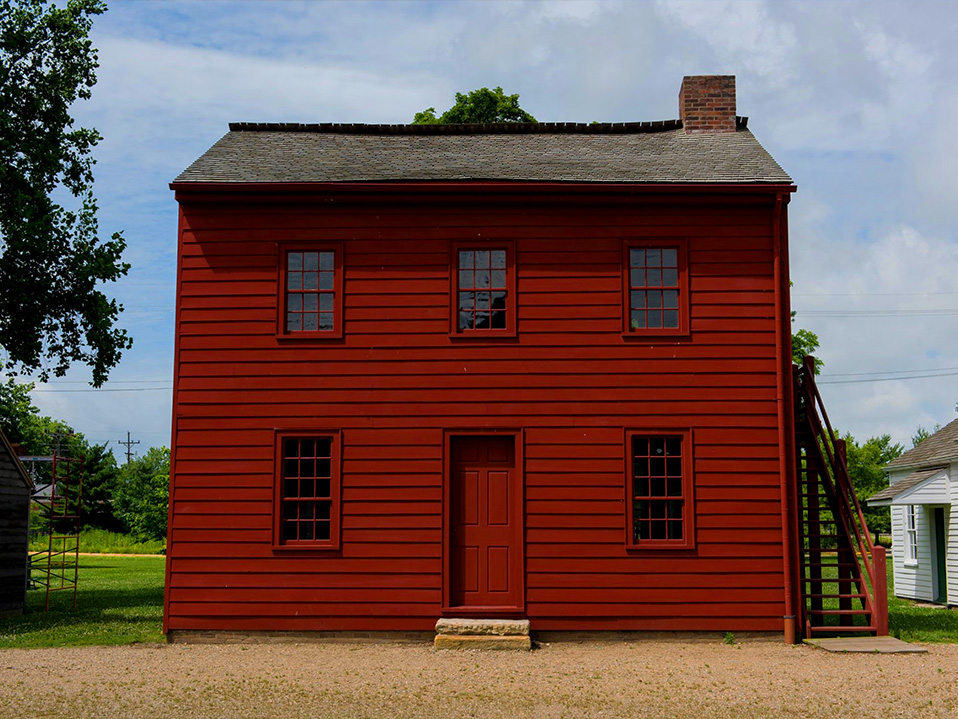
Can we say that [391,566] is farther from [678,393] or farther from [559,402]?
[678,393]

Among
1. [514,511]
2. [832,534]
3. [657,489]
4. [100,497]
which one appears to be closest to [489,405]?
[514,511]

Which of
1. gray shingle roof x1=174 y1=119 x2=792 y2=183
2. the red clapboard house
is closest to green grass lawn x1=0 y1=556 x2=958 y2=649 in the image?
the red clapboard house

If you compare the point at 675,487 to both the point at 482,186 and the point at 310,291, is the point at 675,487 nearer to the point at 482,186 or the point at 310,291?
the point at 482,186

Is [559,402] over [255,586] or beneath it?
over

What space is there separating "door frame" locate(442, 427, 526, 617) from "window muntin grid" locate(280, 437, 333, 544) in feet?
5.11

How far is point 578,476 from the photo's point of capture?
13094 millimetres

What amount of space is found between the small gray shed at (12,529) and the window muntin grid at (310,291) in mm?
6850

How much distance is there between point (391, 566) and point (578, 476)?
9.07 ft

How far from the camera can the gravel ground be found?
9.07 meters

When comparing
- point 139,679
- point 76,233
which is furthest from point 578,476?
point 76,233

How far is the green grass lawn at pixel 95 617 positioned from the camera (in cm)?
1339

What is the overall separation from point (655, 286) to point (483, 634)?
5.21m

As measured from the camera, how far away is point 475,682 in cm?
1020

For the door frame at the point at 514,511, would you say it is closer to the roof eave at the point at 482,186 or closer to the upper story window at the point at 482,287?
the upper story window at the point at 482,287
